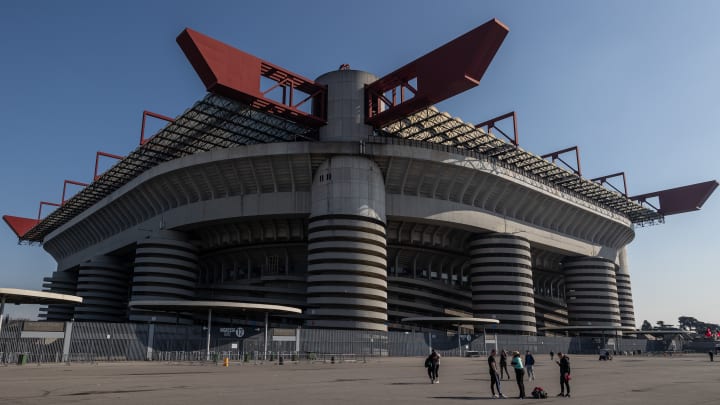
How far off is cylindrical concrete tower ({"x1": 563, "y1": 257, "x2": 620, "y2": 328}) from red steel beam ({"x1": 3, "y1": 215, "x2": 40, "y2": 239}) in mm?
107567

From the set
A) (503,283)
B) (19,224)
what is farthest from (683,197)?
(19,224)

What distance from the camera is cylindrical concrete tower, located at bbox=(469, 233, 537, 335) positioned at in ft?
239

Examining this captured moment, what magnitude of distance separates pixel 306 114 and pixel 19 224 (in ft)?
299

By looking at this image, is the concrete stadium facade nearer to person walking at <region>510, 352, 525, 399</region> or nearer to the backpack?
person walking at <region>510, 352, 525, 399</region>

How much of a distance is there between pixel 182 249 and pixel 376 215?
27841 mm

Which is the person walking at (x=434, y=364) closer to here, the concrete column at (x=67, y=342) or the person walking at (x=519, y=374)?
the person walking at (x=519, y=374)

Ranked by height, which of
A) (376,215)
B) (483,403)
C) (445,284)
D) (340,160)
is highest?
(340,160)

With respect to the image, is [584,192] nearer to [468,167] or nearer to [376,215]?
[468,167]

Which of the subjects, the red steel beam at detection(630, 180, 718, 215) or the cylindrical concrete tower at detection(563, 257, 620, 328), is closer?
the cylindrical concrete tower at detection(563, 257, 620, 328)

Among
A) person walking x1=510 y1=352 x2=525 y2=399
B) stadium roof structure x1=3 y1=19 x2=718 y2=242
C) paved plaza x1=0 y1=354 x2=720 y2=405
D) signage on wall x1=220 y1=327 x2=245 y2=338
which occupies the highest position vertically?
stadium roof structure x1=3 y1=19 x2=718 y2=242

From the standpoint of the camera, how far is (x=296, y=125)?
209 ft

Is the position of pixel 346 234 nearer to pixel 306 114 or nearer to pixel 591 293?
pixel 306 114

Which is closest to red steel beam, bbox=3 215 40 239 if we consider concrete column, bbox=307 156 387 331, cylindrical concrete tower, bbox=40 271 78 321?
cylindrical concrete tower, bbox=40 271 78 321

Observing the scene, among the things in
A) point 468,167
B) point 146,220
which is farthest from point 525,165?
point 146,220
